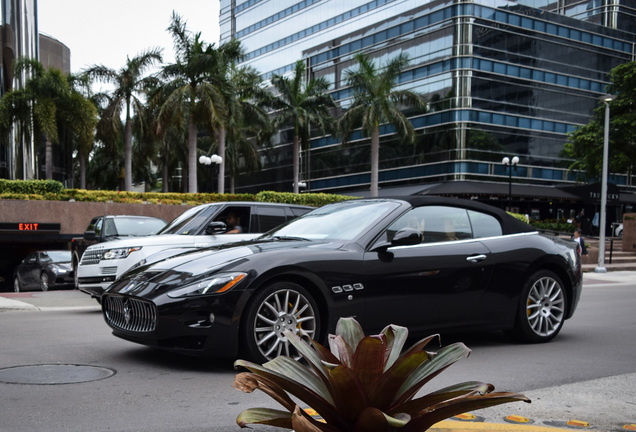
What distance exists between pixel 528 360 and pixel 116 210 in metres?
20.7

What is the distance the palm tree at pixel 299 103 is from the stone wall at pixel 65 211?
1906 cm

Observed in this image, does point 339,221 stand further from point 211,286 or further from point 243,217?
point 243,217

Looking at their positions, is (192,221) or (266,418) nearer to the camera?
(266,418)

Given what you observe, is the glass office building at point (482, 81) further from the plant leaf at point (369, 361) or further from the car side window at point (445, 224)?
the plant leaf at point (369, 361)

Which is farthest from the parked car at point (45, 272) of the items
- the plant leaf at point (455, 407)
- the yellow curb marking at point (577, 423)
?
the plant leaf at point (455, 407)

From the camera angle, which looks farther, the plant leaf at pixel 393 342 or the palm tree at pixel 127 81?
the palm tree at pixel 127 81

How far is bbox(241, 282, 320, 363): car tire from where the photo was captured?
5289 mm

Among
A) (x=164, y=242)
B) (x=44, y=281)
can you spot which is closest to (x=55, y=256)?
(x=44, y=281)

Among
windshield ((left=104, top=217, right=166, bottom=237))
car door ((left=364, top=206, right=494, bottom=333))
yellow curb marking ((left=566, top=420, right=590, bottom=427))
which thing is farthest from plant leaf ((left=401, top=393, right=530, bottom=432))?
windshield ((left=104, top=217, right=166, bottom=237))

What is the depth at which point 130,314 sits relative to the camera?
5578 millimetres

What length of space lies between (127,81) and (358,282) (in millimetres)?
32421

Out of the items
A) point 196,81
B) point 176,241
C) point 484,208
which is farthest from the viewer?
point 196,81

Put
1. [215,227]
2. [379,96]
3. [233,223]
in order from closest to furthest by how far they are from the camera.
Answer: [215,227]
[233,223]
[379,96]

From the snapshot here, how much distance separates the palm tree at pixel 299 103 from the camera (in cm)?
4309
